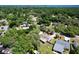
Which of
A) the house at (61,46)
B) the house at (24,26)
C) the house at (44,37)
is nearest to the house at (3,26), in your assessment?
the house at (24,26)

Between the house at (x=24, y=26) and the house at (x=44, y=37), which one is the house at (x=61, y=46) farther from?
the house at (x=24, y=26)

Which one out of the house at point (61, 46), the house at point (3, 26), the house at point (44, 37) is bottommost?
the house at point (61, 46)

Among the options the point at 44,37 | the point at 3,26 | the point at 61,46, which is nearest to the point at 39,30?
the point at 44,37

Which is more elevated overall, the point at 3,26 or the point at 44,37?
the point at 3,26

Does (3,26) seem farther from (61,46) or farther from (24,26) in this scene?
(61,46)

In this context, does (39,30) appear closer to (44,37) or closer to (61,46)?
(44,37)

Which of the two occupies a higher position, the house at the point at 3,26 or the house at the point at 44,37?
the house at the point at 3,26

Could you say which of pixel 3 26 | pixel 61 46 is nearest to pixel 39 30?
pixel 61 46
